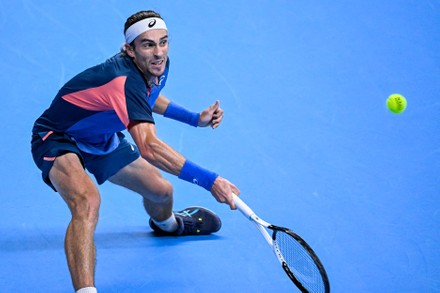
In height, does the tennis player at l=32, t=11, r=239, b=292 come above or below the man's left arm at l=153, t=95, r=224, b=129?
below

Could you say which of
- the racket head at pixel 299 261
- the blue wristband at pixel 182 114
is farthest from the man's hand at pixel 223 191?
the blue wristband at pixel 182 114

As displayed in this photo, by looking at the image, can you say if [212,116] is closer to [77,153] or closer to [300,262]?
A: [77,153]

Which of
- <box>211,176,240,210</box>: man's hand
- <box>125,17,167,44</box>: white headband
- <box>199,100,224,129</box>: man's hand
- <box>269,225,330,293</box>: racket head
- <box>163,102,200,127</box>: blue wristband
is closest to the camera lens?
<box>269,225,330,293</box>: racket head

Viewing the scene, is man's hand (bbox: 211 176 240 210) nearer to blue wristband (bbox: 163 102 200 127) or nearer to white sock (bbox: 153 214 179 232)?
blue wristband (bbox: 163 102 200 127)

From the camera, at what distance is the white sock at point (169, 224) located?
5.27 metres

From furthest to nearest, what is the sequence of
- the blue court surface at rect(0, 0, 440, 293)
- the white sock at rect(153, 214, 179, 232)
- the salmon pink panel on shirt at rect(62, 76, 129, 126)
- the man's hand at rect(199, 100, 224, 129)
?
the white sock at rect(153, 214, 179, 232)
the man's hand at rect(199, 100, 224, 129)
the blue court surface at rect(0, 0, 440, 293)
the salmon pink panel on shirt at rect(62, 76, 129, 126)

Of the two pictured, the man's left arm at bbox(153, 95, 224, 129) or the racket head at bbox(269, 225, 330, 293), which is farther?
the man's left arm at bbox(153, 95, 224, 129)

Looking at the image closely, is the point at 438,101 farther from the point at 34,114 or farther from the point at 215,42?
the point at 34,114

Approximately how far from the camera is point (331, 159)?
20.4ft

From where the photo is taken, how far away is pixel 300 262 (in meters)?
3.90

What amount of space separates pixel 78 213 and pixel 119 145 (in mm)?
1040

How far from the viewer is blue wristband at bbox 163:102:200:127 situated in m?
5.11

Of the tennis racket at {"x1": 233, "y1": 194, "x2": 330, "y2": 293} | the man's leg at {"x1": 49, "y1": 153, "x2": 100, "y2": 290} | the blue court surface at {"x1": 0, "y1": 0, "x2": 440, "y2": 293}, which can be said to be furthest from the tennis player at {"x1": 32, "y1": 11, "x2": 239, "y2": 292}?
the blue court surface at {"x1": 0, "y1": 0, "x2": 440, "y2": 293}

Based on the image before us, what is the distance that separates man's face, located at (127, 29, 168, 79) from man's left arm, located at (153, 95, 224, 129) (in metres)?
0.57
